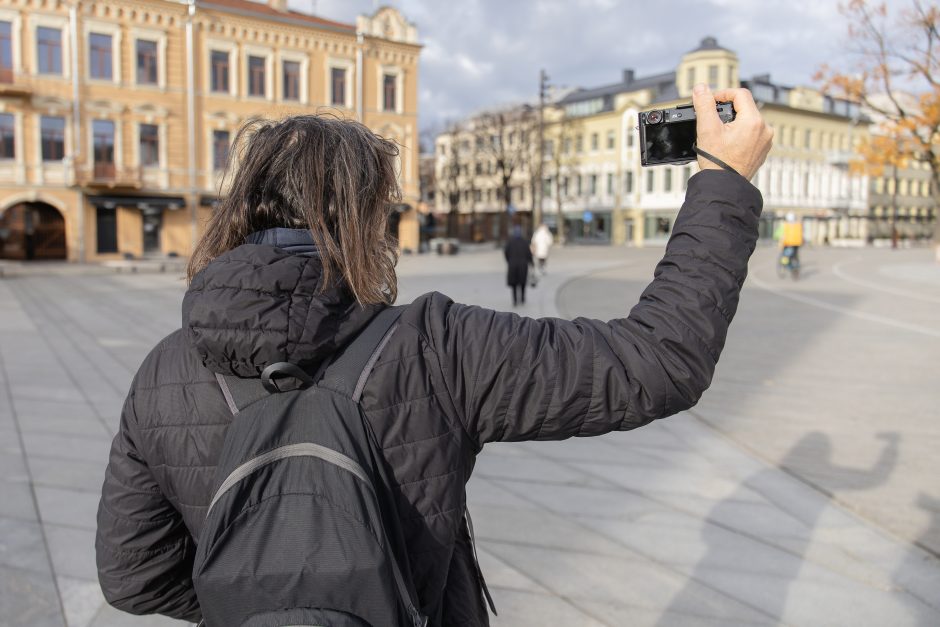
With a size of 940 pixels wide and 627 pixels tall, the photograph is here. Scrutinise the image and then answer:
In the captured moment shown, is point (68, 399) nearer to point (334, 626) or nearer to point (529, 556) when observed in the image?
point (529, 556)

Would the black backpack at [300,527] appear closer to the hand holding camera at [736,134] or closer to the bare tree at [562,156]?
the hand holding camera at [736,134]

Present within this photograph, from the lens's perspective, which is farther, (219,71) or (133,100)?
(219,71)

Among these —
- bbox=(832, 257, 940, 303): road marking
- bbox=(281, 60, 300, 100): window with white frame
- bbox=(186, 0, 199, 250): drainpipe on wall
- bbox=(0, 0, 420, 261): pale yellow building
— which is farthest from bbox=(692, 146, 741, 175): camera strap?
bbox=(281, 60, 300, 100): window with white frame

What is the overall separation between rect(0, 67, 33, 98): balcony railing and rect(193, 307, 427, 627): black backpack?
3529 centimetres

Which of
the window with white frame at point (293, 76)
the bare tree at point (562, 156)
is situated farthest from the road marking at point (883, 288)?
the bare tree at point (562, 156)

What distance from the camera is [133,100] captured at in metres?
A: 34.1

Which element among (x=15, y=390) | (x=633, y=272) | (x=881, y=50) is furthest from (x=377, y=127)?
(x=15, y=390)

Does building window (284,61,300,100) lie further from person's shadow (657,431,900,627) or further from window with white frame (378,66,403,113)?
person's shadow (657,431,900,627)

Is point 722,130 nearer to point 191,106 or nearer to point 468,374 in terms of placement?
point 468,374

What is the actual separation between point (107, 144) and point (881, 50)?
30059mm

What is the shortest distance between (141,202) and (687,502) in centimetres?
3442

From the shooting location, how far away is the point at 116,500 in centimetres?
160

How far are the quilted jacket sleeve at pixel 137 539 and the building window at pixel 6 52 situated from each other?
3580 centimetres

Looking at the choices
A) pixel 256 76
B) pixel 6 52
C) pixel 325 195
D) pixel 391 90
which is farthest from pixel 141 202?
pixel 325 195
